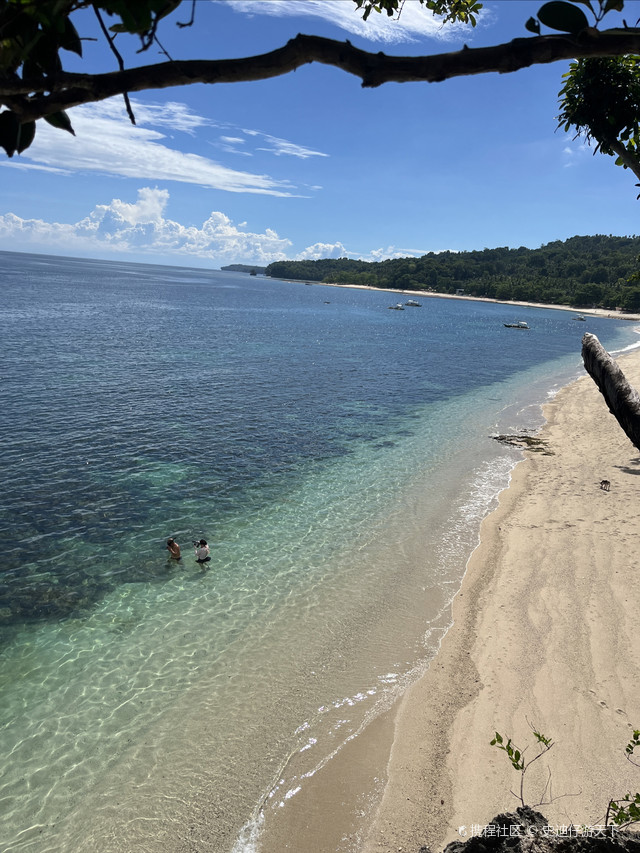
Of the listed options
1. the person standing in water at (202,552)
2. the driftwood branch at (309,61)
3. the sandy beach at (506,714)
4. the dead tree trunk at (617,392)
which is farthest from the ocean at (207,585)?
the driftwood branch at (309,61)

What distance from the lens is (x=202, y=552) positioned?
1447cm

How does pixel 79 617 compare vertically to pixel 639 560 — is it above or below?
below

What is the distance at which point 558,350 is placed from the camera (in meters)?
71.6

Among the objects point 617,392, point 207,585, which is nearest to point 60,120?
point 617,392

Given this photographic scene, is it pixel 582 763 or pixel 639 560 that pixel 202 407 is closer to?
pixel 639 560

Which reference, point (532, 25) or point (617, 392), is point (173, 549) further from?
point (532, 25)

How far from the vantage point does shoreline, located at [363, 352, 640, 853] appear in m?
7.79

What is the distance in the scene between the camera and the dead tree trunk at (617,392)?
8.82 feet

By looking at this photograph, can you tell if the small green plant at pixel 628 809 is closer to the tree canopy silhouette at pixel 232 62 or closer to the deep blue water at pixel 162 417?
the tree canopy silhouette at pixel 232 62

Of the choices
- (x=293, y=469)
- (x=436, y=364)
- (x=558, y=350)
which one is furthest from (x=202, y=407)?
(x=558, y=350)

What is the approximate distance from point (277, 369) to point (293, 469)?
2268 centimetres

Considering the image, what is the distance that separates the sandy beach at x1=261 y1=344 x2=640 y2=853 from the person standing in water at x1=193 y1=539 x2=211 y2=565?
6632 mm

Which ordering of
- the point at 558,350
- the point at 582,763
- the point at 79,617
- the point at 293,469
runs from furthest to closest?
the point at 558,350 → the point at 293,469 → the point at 79,617 → the point at 582,763

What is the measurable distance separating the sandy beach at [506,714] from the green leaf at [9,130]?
8.77 metres
